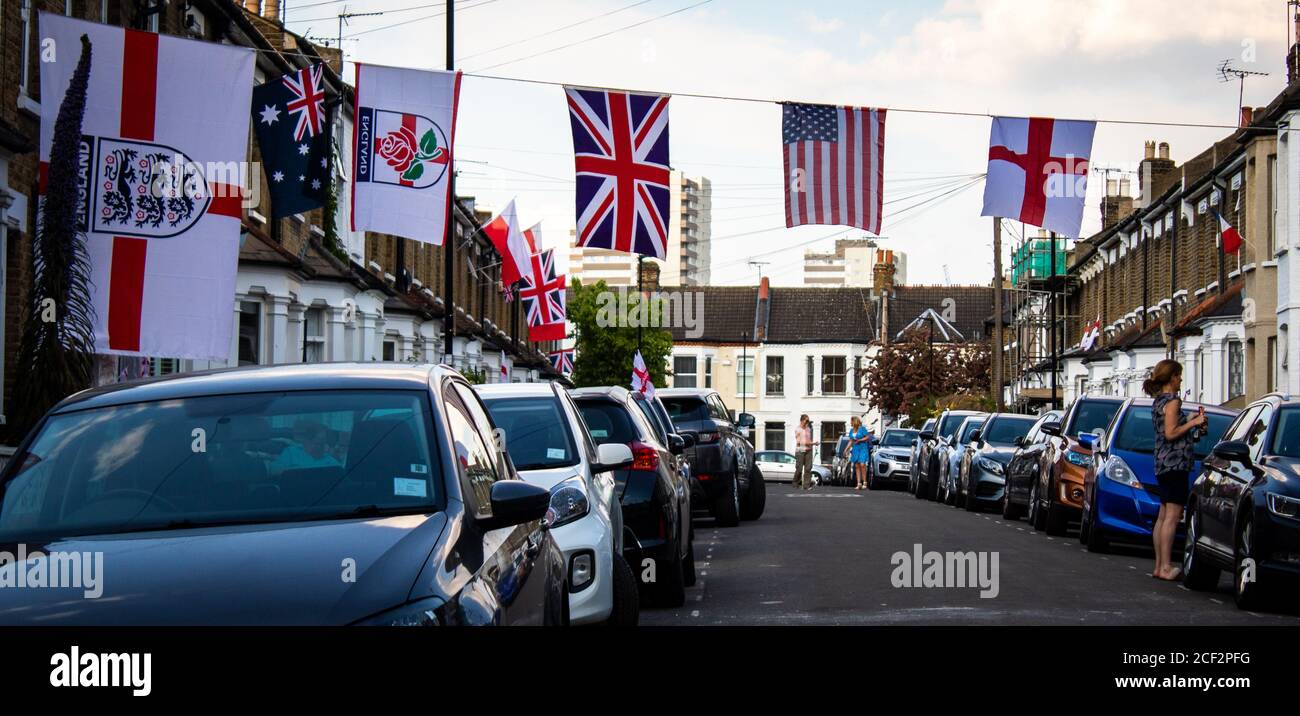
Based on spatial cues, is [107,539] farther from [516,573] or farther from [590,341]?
[590,341]

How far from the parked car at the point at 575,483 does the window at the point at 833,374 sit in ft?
241

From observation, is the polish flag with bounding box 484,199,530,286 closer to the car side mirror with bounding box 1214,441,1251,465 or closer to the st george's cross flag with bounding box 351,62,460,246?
the st george's cross flag with bounding box 351,62,460,246

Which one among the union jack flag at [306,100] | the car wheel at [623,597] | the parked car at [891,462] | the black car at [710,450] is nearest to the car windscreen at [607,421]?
the car wheel at [623,597]

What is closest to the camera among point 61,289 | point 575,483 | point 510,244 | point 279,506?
point 279,506

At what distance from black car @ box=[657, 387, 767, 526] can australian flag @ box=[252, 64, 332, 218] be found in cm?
609

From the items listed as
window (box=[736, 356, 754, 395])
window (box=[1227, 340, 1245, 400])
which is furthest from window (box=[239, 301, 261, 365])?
window (box=[736, 356, 754, 395])

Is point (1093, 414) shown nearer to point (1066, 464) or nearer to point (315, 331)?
point (1066, 464)

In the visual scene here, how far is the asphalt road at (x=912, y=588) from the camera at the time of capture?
424 inches

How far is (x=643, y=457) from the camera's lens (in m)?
11.7

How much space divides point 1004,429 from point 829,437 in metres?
55.5

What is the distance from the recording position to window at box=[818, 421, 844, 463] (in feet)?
275

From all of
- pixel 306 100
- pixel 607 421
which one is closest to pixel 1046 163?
pixel 306 100
